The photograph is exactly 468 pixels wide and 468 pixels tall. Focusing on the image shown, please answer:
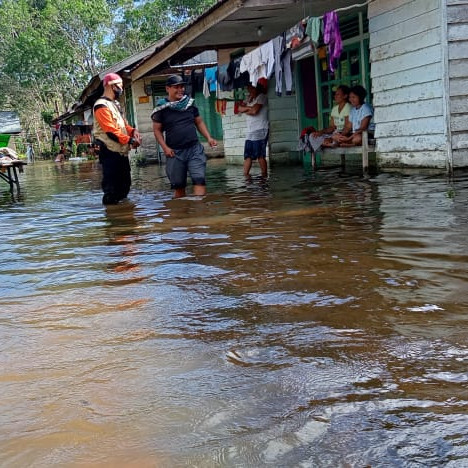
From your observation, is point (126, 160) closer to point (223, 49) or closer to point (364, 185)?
point (364, 185)

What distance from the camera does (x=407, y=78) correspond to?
8648 mm

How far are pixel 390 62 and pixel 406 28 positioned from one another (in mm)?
622

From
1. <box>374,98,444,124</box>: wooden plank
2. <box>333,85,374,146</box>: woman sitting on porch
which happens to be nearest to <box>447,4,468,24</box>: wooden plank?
<box>374,98,444,124</box>: wooden plank

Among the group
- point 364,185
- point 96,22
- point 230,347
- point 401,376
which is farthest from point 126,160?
point 96,22

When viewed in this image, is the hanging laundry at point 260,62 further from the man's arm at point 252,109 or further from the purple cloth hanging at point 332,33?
the purple cloth hanging at point 332,33

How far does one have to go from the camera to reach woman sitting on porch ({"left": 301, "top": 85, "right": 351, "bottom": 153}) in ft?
33.4

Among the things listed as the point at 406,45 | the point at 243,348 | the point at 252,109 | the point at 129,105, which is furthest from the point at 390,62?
the point at 129,105

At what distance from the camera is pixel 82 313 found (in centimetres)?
302

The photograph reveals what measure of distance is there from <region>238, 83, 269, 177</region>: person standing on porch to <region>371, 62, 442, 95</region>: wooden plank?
1915 millimetres

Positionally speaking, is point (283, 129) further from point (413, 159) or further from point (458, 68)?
point (458, 68)

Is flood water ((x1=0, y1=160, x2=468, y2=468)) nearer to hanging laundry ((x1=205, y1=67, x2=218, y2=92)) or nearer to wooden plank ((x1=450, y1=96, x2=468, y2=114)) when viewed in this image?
wooden plank ((x1=450, y1=96, x2=468, y2=114))

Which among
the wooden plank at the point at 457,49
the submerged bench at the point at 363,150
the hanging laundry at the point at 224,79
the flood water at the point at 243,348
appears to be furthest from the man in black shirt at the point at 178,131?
the hanging laundry at the point at 224,79

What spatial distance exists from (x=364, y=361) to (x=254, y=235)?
2746mm

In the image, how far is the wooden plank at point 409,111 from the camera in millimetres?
8141
